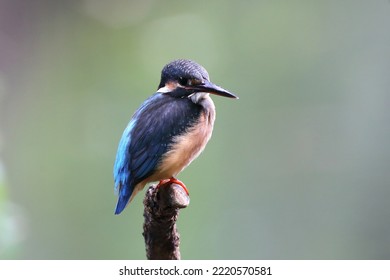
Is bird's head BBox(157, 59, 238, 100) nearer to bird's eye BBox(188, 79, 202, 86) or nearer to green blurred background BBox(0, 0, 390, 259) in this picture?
bird's eye BBox(188, 79, 202, 86)

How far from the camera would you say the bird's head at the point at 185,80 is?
1380 mm

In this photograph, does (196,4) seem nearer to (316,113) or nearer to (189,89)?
(316,113)

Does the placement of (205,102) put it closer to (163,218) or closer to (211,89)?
(211,89)

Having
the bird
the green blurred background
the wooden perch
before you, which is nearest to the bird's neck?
the bird

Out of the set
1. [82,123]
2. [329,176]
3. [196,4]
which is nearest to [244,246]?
[329,176]

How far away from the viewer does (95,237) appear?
2.44m

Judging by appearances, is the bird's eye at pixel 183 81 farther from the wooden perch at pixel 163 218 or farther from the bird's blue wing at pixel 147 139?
the wooden perch at pixel 163 218

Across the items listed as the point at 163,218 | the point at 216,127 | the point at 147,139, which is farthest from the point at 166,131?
the point at 216,127

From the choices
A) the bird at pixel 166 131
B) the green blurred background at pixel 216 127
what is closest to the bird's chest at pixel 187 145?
the bird at pixel 166 131

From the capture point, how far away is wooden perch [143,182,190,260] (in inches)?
54.2

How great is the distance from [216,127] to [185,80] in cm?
120

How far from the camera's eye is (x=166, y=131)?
1.40m

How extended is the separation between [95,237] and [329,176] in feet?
3.25

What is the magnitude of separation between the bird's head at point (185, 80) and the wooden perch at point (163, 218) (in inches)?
8.6
